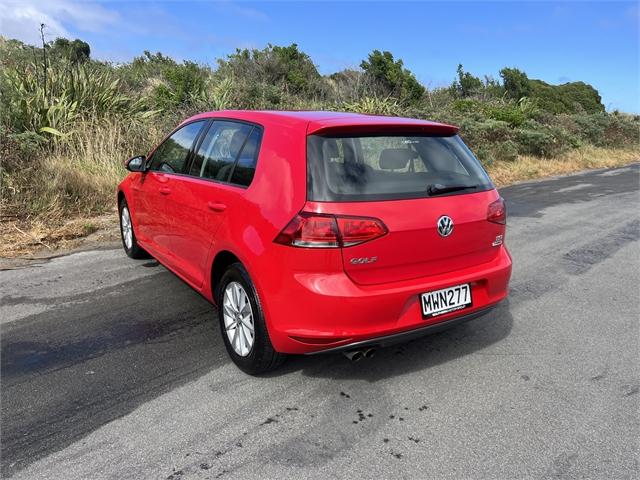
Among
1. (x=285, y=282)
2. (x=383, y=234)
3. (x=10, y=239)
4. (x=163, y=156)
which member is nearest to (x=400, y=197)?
(x=383, y=234)

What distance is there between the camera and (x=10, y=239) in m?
6.19

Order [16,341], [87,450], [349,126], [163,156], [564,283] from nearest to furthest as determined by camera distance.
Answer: [87,450]
[349,126]
[16,341]
[163,156]
[564,283]

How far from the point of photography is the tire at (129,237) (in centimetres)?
556

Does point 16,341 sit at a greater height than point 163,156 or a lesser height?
lesser

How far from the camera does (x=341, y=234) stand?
108 inches

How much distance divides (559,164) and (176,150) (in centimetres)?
1478

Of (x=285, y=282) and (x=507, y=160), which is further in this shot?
(x=507, y=160)

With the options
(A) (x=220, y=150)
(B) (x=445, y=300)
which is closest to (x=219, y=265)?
(A) (x=220, y=150)

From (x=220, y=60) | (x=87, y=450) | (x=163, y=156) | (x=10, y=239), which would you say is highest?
(x=220, y=60)

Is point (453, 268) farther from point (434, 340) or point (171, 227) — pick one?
point (171, 227)

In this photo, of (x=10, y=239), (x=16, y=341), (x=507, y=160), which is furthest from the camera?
(x=507, y=160)

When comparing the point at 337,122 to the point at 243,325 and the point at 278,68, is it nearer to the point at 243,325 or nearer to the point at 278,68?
the point at 243,325

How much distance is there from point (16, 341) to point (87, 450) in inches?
64.4

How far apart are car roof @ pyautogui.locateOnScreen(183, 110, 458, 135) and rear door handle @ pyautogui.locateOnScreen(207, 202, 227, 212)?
59 centimetres
